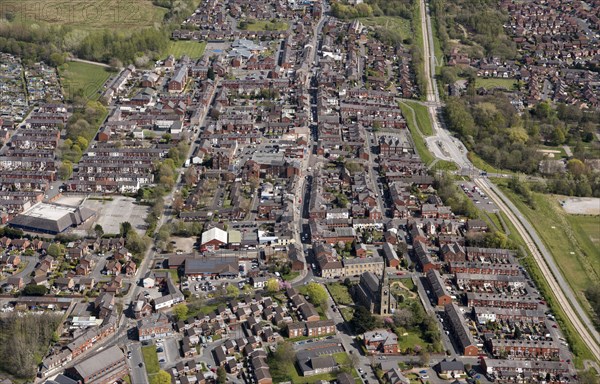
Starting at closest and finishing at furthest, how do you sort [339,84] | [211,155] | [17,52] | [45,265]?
[45,265], [211,155], [339,84], [17,52]

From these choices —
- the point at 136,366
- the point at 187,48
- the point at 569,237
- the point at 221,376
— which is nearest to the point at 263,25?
the point at 187,48

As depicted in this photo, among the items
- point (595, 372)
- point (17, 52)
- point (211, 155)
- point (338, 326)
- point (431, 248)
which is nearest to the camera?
point (595, 372)

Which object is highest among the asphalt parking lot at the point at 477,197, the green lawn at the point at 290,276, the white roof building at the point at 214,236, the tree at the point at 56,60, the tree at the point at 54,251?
the asphalt parking lot at the point at 477,197

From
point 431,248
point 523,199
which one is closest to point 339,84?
point 523,199

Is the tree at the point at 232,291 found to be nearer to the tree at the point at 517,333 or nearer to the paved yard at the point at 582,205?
the tree at the point at 517,333

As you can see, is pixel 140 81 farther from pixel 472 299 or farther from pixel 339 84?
pixel 472 299

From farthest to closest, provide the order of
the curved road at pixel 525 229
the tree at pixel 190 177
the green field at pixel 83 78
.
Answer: the green field at pixel 83 78, the tree at pixel 190 177, the curved road at pixel 525 229

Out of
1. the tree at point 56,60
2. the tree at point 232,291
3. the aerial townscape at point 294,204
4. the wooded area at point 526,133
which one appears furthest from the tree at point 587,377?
the tree at point 56,60

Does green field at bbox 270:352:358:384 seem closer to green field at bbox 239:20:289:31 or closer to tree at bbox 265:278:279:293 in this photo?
tree at bbox 265:278:279:293
